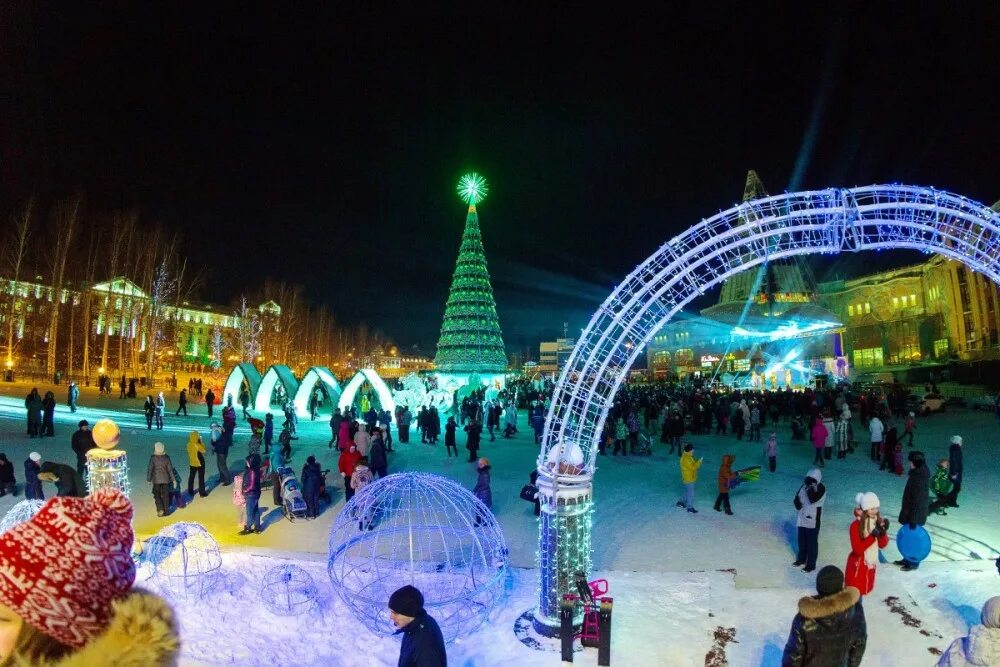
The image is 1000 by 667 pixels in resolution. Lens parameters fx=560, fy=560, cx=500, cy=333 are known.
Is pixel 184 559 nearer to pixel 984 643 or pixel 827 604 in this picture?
pixel 827 604

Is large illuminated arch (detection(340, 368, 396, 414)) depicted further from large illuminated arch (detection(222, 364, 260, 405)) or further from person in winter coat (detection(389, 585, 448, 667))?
person in winter coat (detection(389, 585, 448, 667))

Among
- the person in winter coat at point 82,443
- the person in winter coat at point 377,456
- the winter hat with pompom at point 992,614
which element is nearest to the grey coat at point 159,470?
the person in winter coat at point 82,443

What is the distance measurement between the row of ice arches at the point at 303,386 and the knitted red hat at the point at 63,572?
23.3m

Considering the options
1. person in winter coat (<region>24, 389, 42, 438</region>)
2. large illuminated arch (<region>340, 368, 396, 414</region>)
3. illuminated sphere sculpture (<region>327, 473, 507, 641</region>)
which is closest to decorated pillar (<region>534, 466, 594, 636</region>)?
illuminated sphere sculpture (<region>327, 473, 507, 641</region>)

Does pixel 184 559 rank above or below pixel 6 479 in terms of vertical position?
below

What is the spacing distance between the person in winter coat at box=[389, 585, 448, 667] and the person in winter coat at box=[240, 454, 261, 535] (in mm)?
7123

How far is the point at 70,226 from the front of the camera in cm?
3531

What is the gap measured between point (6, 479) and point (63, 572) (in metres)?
13.7

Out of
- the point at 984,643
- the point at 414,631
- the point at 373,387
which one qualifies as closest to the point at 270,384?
the point at 373,387

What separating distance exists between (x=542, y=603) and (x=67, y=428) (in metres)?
20.7

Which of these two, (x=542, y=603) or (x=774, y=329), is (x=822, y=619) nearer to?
(x=542, y=603)

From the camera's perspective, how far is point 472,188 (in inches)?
1663

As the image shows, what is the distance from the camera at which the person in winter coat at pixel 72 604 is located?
55.8 inches

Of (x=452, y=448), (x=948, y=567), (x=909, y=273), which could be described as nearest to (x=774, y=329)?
(x=909, y=273)
